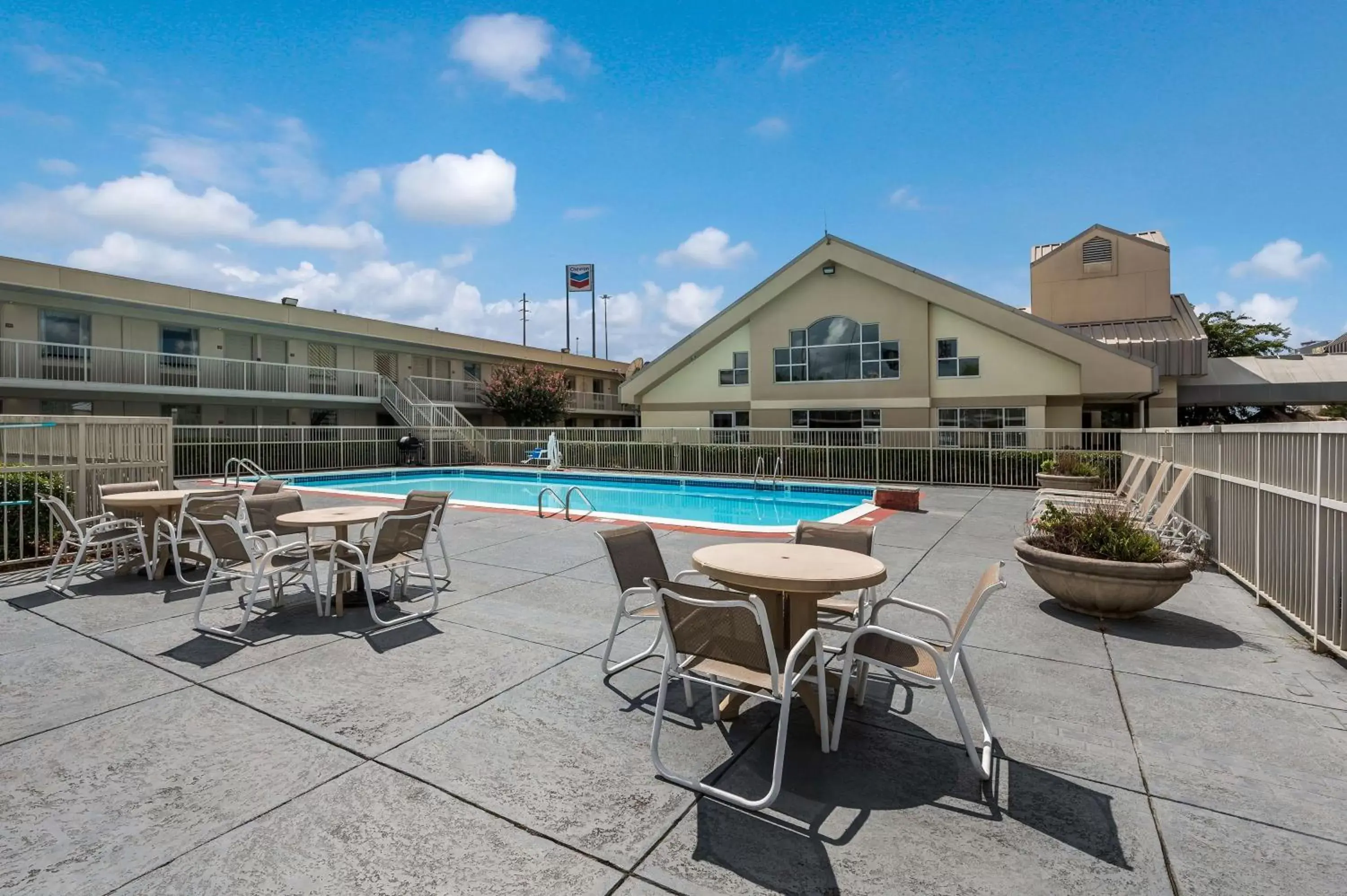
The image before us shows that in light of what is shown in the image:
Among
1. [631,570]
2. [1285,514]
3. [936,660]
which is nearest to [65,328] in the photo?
[631,570]

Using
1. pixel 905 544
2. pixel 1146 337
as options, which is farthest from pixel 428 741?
pixel 1146 337

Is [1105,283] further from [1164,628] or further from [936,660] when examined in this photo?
[936,660]

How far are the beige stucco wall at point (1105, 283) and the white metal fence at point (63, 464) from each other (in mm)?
31834

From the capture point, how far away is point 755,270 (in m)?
27.7

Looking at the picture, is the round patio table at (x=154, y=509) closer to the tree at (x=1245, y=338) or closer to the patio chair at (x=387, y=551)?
the patio chair at (x=387, y=551)

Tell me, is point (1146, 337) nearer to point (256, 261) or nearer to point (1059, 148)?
point (1059, 148)

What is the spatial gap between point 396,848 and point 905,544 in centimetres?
763

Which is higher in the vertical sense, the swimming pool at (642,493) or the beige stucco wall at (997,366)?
the beige stucco wall at (997,366)

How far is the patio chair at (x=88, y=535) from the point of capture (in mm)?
6281

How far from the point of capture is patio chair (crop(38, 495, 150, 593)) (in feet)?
20.6

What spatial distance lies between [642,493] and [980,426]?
13.2 metres

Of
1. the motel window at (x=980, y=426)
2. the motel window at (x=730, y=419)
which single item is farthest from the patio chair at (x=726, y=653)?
the motel window at (x=730, y=419)

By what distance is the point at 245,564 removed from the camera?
5.88 metres

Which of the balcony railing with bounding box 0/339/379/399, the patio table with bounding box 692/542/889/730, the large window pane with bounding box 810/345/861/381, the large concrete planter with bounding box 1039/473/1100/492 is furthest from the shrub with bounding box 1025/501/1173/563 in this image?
the balcony railing with bounding box 0/339/379/399
